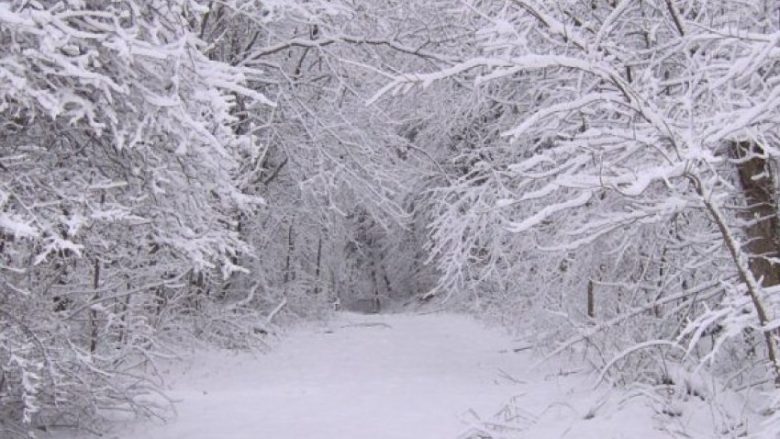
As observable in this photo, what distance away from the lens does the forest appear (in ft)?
14.1

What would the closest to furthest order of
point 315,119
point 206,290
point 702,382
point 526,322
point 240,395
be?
1. point 702,382
2. point 240,395
3. point 526,322
4. point 315,119
5. point 206,290

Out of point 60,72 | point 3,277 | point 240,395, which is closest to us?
point 60,72

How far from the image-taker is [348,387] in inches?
371

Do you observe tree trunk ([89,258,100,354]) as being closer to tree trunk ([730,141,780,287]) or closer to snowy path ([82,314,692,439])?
snowy path ([82,314,692,439])

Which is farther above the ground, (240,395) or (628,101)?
(628,101)

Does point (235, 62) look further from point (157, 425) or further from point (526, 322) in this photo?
point (157, 425)

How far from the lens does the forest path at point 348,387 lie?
22.9 ft

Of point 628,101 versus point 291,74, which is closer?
point 628,101

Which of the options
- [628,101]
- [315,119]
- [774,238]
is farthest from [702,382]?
[315,119]

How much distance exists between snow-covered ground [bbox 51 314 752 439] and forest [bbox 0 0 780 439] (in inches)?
17.4

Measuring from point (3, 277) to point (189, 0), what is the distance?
232 cm

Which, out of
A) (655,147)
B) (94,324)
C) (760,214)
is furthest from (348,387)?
(655,147)

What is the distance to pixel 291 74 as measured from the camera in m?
15.0

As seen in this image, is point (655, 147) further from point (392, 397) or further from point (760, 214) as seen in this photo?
point (392, 397)
